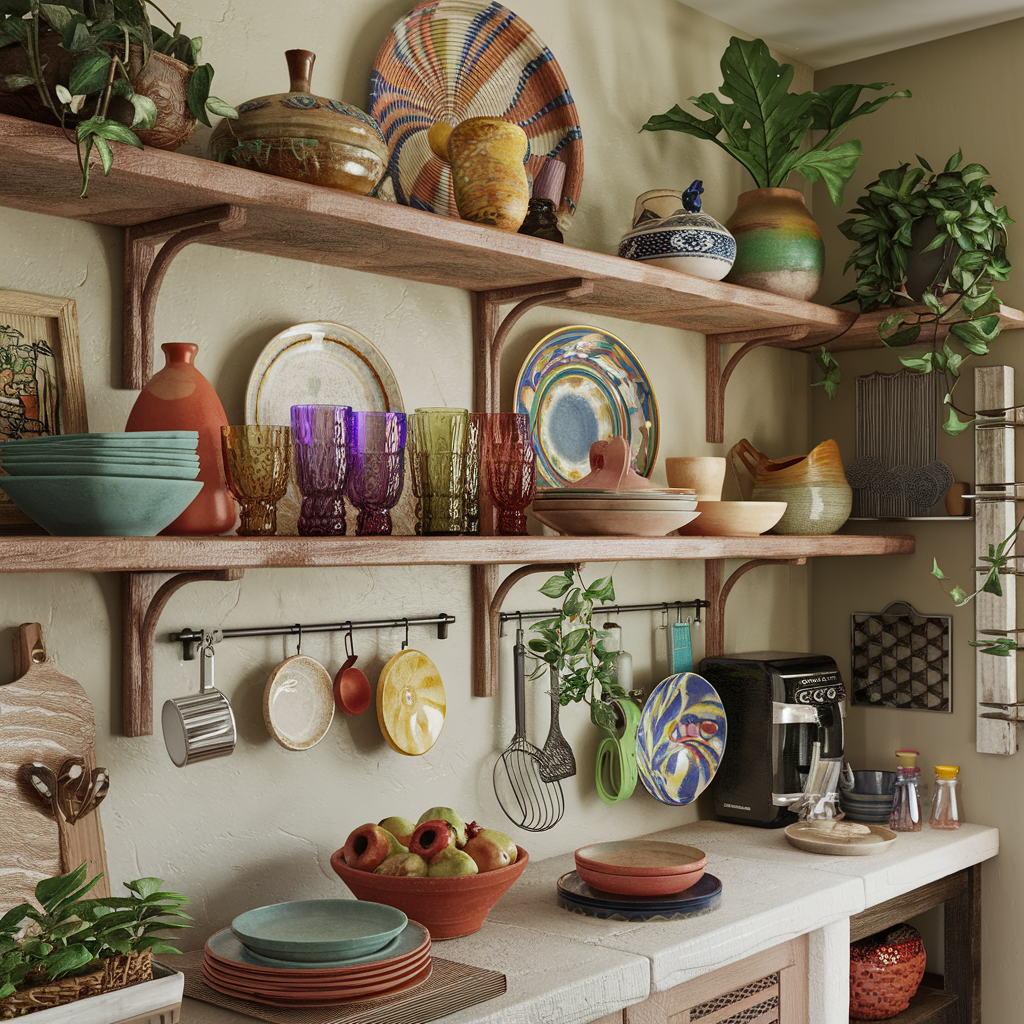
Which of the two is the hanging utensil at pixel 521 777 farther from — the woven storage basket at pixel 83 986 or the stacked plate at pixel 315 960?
the woven storage basket at pixel 83 986

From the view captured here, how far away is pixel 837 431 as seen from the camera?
113 inches

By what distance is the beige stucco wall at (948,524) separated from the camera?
8.39 feet

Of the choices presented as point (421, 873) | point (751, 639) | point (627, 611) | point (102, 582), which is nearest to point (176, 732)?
point (102, 582)

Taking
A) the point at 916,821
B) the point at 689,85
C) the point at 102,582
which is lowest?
the point at 916,821

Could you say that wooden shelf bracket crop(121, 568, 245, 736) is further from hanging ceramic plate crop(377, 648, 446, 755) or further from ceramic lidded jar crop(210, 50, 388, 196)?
ceramic lidded jar crop(210, 50, 388, 196)

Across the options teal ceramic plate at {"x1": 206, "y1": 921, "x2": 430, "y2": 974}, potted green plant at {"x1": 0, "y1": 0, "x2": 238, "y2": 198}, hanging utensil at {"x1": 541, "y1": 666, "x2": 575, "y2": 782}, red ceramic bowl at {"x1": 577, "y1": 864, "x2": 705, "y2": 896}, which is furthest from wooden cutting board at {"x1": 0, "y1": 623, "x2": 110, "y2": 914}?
hanging utensil at {"x1": 541, "y1": 666, "x2": 575, "y2": 782}

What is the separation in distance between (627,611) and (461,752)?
49cm

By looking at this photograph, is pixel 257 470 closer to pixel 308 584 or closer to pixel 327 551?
pixel 327 551

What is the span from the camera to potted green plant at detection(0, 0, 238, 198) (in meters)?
1.29

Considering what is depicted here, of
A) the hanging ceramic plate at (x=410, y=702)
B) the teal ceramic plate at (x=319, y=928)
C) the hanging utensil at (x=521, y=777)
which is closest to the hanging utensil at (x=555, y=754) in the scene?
the hanging utensil at (x=521, y=777)

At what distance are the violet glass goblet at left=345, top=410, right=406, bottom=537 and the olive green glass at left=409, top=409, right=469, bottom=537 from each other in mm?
86

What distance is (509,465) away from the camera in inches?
72.7

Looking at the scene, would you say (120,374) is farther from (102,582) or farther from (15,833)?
(15,833)

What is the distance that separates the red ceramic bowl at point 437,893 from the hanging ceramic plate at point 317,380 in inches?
20.6
